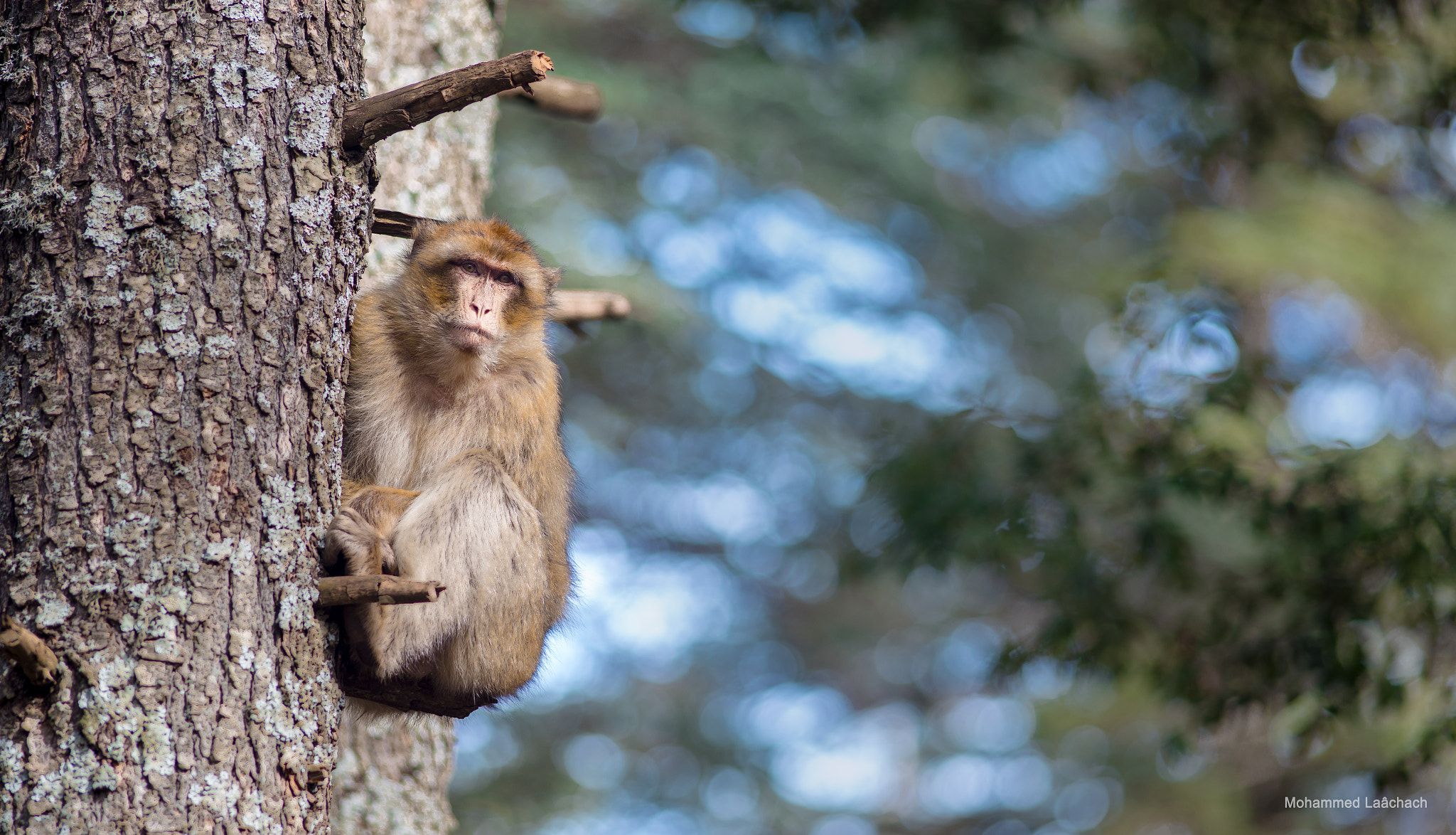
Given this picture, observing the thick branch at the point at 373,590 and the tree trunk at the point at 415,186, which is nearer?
the thick branch at the point at 373,590

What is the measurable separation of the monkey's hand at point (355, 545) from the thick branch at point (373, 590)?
0.44ft

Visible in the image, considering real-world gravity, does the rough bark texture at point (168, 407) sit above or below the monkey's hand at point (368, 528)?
above

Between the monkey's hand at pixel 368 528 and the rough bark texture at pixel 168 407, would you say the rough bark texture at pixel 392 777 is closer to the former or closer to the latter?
the monkey's hand at pixel 368 528

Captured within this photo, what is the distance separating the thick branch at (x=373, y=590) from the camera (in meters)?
2.49

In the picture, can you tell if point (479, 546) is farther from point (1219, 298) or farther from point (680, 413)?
point (680, 413)


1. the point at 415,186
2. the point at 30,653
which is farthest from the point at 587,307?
the point at 30,653

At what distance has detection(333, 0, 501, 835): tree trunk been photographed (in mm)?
4336

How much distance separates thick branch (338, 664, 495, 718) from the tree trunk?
1075mm

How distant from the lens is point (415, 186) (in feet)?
15.3

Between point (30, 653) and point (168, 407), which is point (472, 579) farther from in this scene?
point (30, 653)

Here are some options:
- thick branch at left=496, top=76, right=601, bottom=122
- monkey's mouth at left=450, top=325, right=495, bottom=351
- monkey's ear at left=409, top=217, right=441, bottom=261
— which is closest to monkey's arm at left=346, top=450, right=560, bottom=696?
monkey's mouth at left=450, top=325, right=495, bottom=351

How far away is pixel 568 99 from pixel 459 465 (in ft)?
9.13

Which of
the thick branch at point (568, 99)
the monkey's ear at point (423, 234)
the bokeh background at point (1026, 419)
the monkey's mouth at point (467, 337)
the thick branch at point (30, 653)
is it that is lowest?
the bokeh background at point (1026, 419)

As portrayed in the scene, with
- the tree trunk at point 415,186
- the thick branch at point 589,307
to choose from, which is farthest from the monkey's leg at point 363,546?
the thick branch at point 589,307
